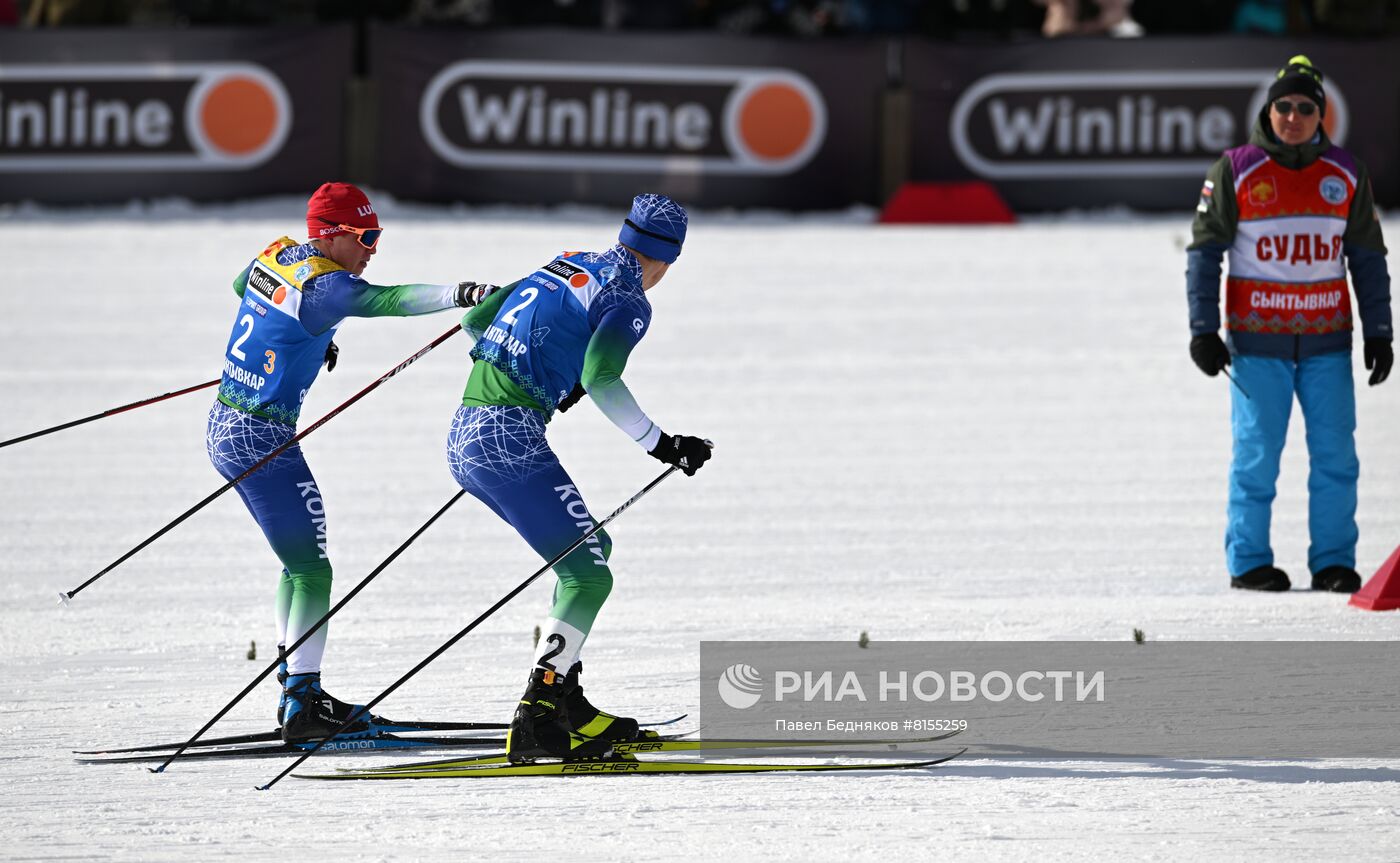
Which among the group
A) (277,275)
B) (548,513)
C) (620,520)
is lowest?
(620,520)

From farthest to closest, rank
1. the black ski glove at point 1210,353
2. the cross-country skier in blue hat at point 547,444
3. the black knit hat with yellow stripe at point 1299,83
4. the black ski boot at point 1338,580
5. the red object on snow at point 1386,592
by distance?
the black ski boot at point 1338,580 < the black ski glove at point 1210,353 < the black knit hat with yellow stripe at point 1299,83 < the red object on snow at point 1386,592 < the cross-country skier in blue hat at point 547,444

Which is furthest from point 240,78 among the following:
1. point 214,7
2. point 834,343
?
point 834,343

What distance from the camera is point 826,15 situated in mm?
17656

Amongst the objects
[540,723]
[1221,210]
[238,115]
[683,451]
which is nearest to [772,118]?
[238,115]

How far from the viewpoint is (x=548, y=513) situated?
6.36 m

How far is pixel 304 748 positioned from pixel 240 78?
37.2ft

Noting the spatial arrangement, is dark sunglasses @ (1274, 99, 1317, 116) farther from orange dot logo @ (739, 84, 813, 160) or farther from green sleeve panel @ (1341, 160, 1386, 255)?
orange dot logo @ (739, 84, 813, 160)

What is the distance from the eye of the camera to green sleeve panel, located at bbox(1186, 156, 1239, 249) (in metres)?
8.60

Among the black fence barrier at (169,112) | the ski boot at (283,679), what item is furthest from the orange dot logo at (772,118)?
the ski boot at (283,679)

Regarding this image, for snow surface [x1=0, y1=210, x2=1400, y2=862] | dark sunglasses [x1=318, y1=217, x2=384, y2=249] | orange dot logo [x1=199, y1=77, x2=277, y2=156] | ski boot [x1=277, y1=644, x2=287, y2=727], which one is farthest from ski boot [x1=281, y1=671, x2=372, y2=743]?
orange dot logo [x1=199, y1=77, x2=277, y2=156]

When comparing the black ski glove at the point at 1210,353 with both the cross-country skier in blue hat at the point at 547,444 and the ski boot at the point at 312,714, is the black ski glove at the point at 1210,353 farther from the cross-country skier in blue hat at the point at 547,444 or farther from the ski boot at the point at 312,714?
the ski boot at the point at 312,714

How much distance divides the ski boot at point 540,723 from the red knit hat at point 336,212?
1.58 meters

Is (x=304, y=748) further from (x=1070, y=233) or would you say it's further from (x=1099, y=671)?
(x=1070, y=233)

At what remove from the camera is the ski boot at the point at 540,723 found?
6.34 m
